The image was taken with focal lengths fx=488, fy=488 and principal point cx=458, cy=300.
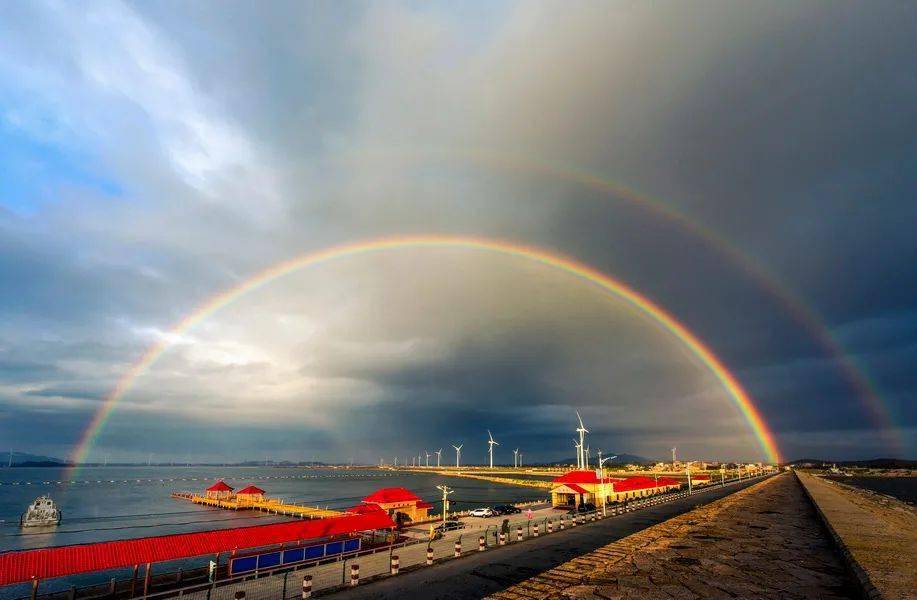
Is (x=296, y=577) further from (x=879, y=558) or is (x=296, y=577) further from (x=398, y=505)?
(x=879, y=558)

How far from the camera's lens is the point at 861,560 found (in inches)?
789

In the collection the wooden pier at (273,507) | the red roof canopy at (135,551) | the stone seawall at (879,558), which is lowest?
the wooden pier at (273,507)

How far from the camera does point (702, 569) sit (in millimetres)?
23031

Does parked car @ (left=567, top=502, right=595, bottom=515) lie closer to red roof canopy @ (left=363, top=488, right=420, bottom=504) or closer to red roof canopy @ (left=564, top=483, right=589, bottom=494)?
red roof canopy @ (left=564, top=483, right=589, bottom=494)

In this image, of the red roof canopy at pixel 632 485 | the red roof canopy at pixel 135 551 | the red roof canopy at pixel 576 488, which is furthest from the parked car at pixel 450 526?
the red roof canopy at pixel 632 485

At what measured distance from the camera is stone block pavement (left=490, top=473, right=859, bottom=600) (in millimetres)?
18422

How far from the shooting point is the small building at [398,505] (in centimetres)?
5588

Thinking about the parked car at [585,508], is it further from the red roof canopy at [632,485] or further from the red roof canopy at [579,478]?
the red roof canopy at [632,485]

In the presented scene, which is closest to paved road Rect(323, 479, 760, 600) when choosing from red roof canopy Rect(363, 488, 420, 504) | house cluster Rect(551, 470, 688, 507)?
red roof canopy Rect(363, 488, 420, 504)

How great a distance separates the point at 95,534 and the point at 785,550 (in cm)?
10810

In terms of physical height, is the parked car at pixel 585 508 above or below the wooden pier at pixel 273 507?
above

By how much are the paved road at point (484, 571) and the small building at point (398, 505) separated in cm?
2088

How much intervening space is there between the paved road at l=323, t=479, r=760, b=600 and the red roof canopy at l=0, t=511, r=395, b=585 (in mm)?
14520

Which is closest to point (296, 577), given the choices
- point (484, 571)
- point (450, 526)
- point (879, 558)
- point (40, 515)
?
point (484, 571)
